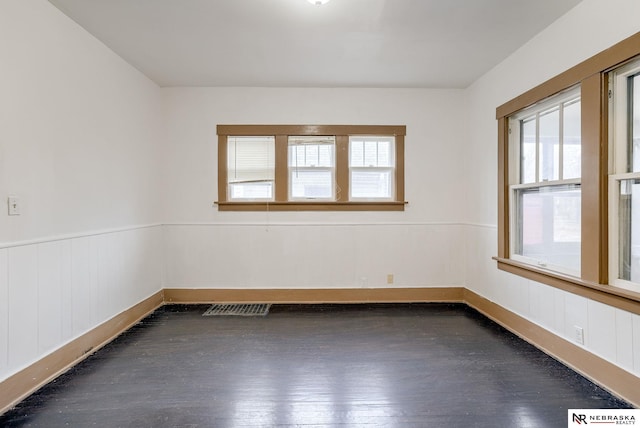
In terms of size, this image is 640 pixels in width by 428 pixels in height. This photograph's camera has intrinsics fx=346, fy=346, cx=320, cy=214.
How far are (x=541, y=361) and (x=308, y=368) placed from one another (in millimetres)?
1787

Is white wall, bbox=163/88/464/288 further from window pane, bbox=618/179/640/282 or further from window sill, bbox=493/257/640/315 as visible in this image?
window pane, bbox=618/179/640/282

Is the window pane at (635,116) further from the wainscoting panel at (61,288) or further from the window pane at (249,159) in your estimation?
the wainscoting panel at (61,288)

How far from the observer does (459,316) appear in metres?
3.75

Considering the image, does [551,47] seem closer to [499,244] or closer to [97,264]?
[499,244]

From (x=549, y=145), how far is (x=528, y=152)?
280mm

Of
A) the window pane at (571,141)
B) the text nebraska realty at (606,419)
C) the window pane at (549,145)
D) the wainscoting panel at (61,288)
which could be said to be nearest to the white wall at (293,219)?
the wainscoting panel at (61,288)

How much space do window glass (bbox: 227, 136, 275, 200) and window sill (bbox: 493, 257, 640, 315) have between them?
277cm

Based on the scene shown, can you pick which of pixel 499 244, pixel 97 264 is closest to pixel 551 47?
pixel 499 244

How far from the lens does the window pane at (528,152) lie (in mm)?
3127

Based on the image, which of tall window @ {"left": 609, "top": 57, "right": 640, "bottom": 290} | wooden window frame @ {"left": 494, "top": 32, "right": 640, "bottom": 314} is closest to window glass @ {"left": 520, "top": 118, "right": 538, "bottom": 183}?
wooden window frame @ {"left": 494, "top": 32, "right": 640, "bottom": 314}

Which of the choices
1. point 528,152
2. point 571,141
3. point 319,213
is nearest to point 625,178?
point 571,141

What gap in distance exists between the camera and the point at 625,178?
2.19 m

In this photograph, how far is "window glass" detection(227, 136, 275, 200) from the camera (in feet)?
13.9

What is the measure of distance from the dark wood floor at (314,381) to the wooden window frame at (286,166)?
1.41 metres
